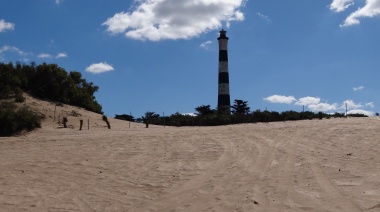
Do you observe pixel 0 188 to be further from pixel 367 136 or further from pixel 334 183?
pixel 367 136

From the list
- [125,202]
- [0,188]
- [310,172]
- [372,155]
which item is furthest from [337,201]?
[0,188]

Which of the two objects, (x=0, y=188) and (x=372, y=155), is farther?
(x=372, y=155)

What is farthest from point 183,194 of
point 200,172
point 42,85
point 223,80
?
point 223,80

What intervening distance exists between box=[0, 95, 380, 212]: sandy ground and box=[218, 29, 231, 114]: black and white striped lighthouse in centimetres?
2303

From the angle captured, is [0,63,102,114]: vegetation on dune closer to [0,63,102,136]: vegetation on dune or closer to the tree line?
[0,63,102,136]: vegetation on dune

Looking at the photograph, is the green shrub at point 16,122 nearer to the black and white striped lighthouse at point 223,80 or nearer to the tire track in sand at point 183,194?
the tire track in sand at point 183,194

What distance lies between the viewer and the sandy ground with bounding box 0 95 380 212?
26.4 ft

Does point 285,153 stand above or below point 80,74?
below

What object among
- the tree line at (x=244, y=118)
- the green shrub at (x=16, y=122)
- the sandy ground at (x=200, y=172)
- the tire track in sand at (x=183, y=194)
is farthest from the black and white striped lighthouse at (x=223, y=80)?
the tire track in sand at (x=183, y=194)

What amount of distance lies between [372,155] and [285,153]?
234cm

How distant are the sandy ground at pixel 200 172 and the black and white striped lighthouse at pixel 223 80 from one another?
23.0 m

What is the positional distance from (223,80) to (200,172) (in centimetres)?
3179

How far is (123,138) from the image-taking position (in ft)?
61.6

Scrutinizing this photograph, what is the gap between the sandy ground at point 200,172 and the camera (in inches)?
317
